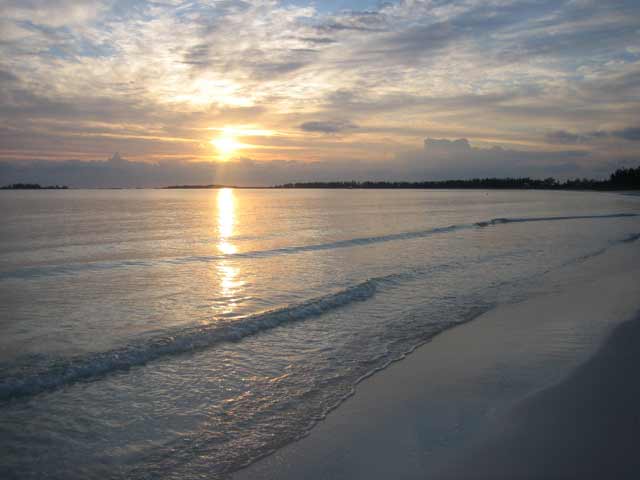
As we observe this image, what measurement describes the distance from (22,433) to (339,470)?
3836 mm

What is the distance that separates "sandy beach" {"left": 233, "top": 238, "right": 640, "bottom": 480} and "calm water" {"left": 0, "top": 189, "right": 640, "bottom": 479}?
516 mm

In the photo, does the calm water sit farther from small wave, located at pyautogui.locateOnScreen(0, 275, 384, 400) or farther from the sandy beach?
the sandy beach

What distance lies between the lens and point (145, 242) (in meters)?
25.6

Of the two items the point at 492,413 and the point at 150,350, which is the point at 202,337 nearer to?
the point at 150,350

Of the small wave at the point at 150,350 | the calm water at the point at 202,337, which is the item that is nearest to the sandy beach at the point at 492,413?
the calm water at the point at 202,337

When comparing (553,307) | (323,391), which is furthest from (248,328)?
(553,307)

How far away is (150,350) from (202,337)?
42.3 inches

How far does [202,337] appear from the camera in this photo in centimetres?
912

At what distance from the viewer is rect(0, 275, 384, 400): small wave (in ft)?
22.7

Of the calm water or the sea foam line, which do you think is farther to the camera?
the sea foam line

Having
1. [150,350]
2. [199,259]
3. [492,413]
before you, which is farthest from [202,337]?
[199,259]

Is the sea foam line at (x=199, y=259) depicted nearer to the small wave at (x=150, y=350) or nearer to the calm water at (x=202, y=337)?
the calm water at (x=202, y=337)

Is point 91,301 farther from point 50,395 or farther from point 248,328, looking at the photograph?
→ point 50,395

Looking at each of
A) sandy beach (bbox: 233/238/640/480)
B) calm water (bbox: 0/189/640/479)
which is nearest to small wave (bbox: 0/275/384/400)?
calm water (bbox: 0/189/640/479)
